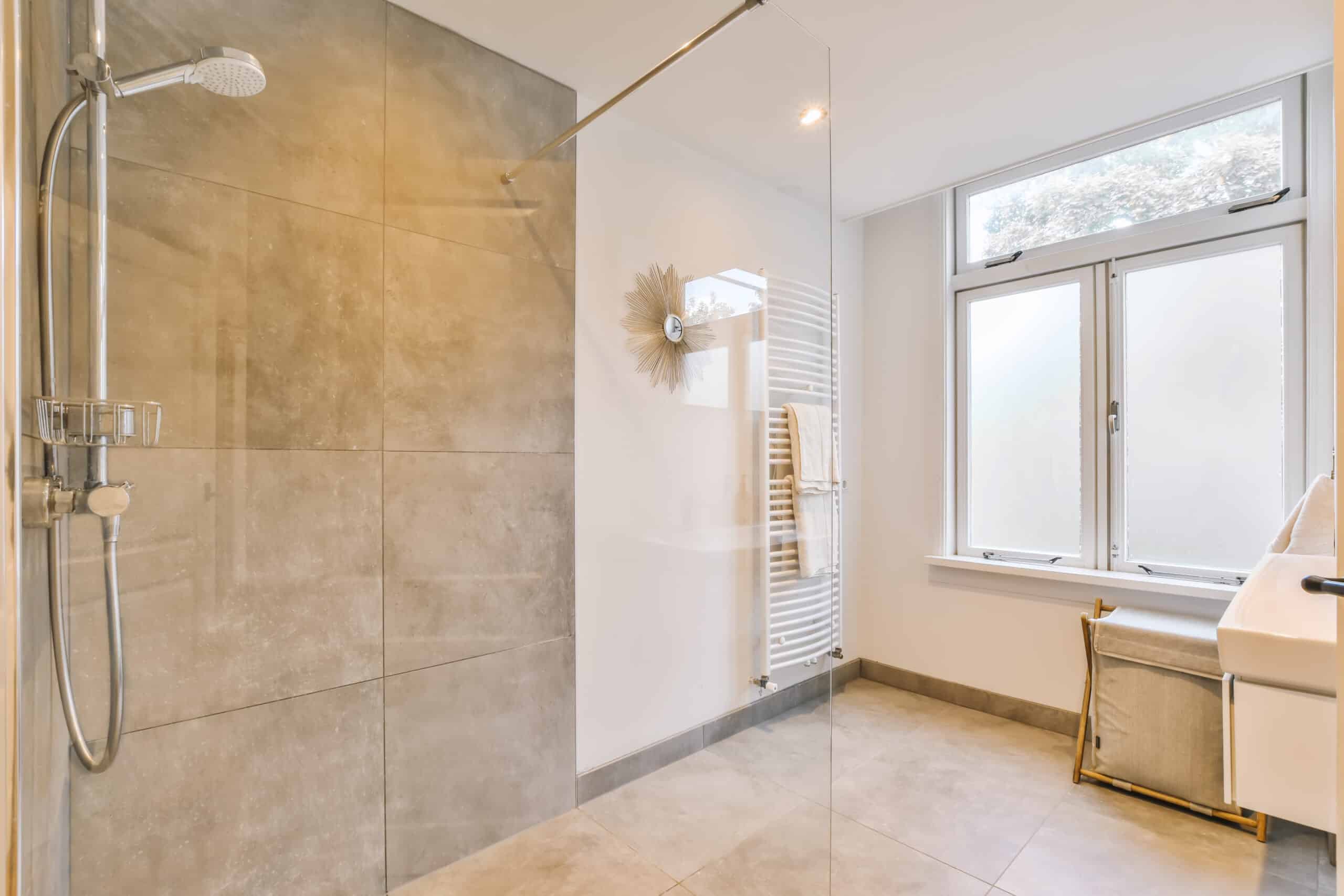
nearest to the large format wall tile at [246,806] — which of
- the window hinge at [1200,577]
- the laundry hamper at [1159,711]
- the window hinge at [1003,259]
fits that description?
the laundry hamper at [1159,711]

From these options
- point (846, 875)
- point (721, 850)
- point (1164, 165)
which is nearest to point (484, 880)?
point (721, 850)

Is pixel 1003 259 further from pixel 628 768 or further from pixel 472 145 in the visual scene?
pixel 628 768

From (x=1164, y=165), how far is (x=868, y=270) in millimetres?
1231

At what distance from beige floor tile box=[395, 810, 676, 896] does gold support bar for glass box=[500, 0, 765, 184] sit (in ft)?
6.29

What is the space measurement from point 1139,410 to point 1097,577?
2.23 feet

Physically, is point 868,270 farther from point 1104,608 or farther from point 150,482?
point 150,482

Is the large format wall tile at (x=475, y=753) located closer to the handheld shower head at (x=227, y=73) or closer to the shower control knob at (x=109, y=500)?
the shower control knob at (x=109, y=500)

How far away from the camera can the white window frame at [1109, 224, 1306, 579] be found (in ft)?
6.84

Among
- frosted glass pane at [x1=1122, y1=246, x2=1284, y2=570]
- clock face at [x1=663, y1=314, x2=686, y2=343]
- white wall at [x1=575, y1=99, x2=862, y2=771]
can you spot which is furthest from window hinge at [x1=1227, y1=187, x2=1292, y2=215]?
clock face at [x1=663, y1=314, x2=686, y2=343]

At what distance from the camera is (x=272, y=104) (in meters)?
1.42

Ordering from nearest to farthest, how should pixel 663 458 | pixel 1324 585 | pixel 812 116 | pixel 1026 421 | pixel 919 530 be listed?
pixel 1324 585 → pixel 812 116 → pixel 663 458 → pixel 1026 421 → pixel 919 530

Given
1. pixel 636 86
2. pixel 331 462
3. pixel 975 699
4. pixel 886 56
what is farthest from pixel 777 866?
pixel 886 56

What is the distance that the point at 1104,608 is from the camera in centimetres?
244

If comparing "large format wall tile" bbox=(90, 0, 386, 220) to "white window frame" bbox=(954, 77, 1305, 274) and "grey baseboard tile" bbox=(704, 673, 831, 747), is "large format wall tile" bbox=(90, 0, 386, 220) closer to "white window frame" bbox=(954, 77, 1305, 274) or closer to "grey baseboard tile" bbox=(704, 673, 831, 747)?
"grey baseboard tile" bbox=(704, 673, 831, 747)
